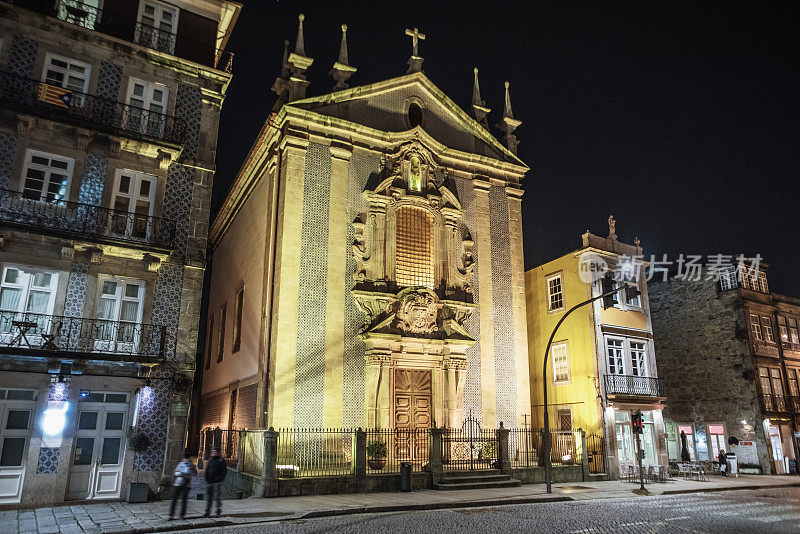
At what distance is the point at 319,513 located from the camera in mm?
13789

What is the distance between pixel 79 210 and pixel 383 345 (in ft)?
35.8

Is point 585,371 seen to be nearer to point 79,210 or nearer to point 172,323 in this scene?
point 172,323

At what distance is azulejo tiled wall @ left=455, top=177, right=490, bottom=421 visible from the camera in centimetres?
2316

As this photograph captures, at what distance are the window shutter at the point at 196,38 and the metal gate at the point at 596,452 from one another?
2100 centimetres

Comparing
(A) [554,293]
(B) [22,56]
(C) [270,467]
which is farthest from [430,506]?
(B) [22,56]

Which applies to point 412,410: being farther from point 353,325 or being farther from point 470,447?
point 353,325

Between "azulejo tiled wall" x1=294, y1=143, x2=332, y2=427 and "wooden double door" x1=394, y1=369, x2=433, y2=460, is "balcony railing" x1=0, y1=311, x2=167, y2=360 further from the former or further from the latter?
"wooden double door" x1=394, y1=369, x2=433, y2=460

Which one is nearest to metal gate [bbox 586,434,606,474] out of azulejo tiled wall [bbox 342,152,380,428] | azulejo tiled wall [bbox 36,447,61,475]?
azulejo tiled wall [bbox 342,152,380,428]

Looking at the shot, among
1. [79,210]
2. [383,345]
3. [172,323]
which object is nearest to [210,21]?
[79,210]

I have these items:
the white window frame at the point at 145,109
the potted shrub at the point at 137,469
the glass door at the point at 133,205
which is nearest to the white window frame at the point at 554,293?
the glass door at the point at 133,205

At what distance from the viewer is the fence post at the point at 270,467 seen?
651 inches

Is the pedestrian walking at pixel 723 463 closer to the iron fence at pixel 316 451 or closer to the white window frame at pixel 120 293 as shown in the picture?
the iron fence at pixel 316 451

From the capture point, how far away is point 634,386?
87.5 feet

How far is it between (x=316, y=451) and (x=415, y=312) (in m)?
6.29
